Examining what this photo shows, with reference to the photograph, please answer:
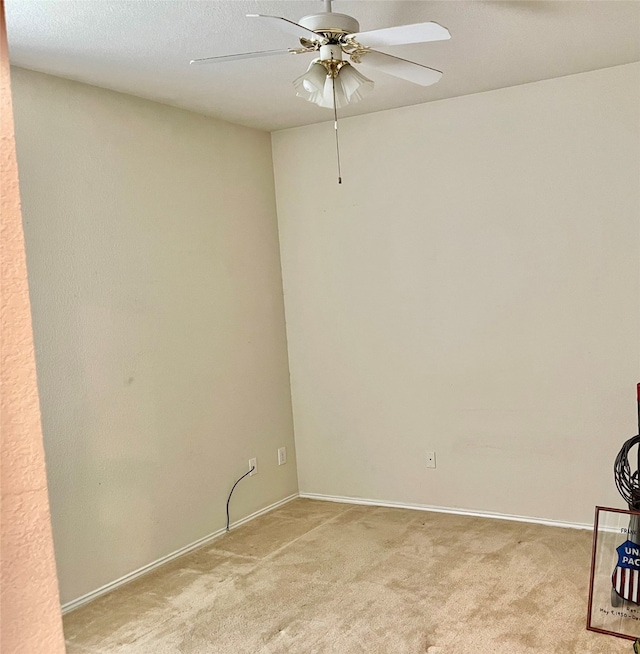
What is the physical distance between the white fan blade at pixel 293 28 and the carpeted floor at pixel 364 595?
222 cm

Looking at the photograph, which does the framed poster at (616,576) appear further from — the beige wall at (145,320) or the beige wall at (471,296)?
the beige wall at (145,320)

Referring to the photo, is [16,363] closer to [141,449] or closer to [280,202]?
[141,449]

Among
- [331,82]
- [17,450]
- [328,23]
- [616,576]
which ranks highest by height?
[328,23]

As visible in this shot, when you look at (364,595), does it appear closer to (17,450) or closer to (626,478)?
(626,478)

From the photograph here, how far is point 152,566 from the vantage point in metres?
3.67

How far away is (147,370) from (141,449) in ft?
1.35

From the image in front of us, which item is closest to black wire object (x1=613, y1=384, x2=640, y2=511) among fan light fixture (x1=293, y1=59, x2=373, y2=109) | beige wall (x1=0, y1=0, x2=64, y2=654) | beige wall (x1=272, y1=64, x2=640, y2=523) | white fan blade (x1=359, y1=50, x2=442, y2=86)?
beige wall (x1=272, y1=64, x2=640, y2=523)

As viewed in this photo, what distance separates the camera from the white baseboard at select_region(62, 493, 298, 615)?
10.7ft

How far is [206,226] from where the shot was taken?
414 centimetres

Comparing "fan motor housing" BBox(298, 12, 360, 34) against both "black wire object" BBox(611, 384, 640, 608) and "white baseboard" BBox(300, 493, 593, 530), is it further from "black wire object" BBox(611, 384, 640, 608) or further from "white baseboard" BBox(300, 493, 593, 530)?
"white baseboard" BBox(300, 493, 593, 530)

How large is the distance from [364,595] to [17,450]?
2664mm

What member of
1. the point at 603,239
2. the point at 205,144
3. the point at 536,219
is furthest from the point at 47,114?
the point at 603,239

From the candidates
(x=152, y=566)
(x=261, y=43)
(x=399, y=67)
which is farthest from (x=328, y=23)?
(x=152, y=566)

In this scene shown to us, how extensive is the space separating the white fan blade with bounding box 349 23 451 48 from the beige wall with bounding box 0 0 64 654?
5.32 feet
